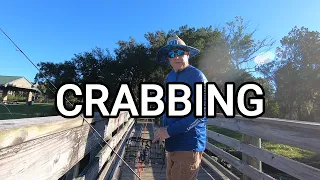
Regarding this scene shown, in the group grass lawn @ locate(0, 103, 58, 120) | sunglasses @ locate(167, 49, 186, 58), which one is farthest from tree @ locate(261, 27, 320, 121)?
sunglasses @ locate(167, 49, 186, 58)

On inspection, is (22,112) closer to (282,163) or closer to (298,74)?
(298,74)

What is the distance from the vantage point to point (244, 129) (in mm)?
3998

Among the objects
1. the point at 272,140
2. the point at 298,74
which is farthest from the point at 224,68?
the point at 272,140

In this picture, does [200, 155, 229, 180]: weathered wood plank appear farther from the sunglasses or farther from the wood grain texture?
the sunglasses

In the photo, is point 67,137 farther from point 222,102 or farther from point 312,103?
point 312,103

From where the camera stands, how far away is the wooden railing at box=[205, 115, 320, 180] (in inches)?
101

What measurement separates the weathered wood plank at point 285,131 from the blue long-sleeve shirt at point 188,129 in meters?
0.89

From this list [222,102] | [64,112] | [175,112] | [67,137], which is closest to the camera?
[67,137]

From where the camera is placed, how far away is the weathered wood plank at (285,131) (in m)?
2.55

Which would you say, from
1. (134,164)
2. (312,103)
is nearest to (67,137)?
(134,164)

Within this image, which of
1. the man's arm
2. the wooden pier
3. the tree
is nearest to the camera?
the wooden pier

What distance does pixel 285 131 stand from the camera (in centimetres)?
299

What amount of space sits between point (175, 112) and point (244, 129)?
163 centimetres

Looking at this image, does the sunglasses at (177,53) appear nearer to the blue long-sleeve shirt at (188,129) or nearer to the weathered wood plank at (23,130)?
the blue long-sleeve shirt at (188,129)
